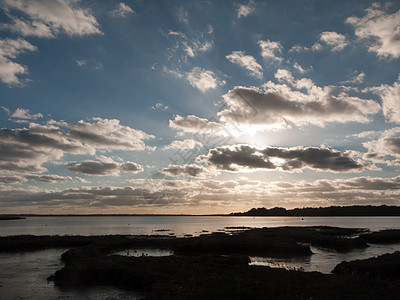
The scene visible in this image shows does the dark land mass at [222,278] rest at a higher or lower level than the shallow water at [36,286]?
higher

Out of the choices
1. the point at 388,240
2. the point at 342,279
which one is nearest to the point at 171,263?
the point at 342,279

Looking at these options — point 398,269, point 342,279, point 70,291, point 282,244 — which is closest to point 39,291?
point 70,291

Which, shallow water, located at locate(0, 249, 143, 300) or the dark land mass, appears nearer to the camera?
the dark land mass

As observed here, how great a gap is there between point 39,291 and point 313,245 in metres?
53.1

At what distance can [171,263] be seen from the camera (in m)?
34.0

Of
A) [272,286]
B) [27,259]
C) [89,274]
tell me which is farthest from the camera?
[27,259]

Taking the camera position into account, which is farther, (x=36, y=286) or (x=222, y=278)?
(x=36, y=286)

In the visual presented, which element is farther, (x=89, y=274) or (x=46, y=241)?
(x=46, y=241)

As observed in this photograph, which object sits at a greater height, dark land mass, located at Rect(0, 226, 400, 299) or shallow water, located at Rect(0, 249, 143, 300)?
dark land mass, located at Rect(0, 226, 400, 299)

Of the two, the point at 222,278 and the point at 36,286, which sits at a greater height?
the point at 222,278

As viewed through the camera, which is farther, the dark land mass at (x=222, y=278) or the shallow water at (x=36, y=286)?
the shallow water at (x=36, y=286)

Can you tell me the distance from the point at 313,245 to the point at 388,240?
25006mm

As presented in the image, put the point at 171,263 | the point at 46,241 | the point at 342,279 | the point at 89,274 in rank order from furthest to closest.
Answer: the point at 46,241 → the point at 171,263 → the point at 89,274 → the point at 342,279

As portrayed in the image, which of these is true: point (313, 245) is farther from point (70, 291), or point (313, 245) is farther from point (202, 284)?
point (70, 291)
